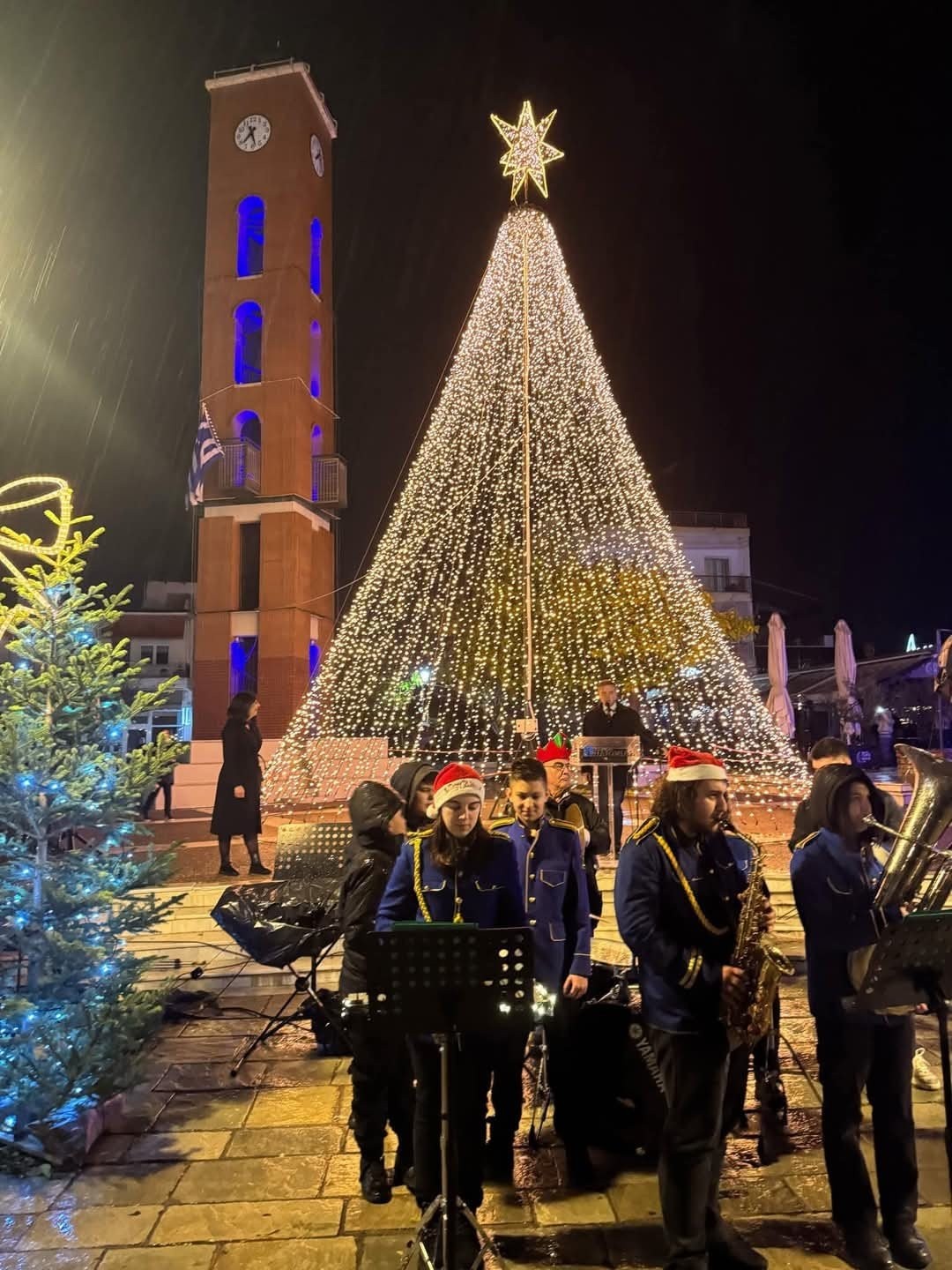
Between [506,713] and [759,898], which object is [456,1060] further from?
[506,713]

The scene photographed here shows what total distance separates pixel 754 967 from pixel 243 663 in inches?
886

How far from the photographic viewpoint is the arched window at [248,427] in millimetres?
24125

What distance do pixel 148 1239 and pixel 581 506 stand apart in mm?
14228

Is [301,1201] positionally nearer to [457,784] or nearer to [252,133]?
[457,784]

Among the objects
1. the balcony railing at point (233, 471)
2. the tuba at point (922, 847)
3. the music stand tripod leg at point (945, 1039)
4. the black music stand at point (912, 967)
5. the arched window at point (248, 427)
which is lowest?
the music stand tripod leg at point (945, 1039)

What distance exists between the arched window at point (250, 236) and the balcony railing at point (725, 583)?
25.0 meters

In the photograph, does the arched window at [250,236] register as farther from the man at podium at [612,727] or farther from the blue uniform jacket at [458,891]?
the blue uniform jacket at [458,891]

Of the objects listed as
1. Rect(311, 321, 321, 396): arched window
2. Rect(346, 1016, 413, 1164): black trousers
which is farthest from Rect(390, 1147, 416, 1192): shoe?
Rect(311, 321, 321, 396): arched window

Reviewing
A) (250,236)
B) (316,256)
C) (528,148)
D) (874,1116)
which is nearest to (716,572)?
(316,256)

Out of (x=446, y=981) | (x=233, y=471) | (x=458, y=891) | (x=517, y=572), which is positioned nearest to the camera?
(x=446, y=981)

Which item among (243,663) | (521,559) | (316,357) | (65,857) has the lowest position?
(65,857)

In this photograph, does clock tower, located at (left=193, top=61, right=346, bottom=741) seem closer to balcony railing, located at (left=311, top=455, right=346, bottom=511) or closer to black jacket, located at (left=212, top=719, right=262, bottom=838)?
balcony railing, located at (left=311, top=455, right=346, bottom=511)

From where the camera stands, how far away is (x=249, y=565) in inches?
965

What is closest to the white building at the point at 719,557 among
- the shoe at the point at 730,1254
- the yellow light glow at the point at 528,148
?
the yellow light glow at the point at 528,148
